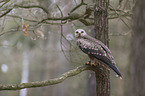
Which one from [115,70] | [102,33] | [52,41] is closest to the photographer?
[115,70]

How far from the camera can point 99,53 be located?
14.9 feet

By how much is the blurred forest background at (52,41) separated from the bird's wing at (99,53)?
24.6 inches

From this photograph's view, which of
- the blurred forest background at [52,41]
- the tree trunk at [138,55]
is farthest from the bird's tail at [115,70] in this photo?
the tree trunk at [138,55]

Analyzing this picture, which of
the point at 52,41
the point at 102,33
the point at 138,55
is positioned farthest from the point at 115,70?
the point at 52,41

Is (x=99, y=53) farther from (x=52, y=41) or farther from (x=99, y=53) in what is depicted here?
→ (x=52, y=41)

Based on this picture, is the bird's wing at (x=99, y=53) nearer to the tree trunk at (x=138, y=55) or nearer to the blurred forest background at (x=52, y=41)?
the blurred forest background at (x=52, y=41)

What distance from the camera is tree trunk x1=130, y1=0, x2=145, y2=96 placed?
83.0 inches

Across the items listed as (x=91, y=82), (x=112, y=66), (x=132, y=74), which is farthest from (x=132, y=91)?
(x=91, y=82)

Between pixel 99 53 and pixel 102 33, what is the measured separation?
52 cm

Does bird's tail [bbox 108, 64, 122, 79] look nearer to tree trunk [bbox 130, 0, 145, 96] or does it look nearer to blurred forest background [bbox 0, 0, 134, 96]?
blurred forest background [bbox 0, 0, 134, 96]

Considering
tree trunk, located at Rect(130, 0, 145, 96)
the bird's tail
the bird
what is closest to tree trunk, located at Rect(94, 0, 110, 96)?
the bird

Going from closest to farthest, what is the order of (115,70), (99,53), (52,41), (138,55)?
(138,55), (115,70), (99,53), (52,41)

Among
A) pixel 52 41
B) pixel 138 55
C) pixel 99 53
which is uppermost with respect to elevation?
pixel 138 55

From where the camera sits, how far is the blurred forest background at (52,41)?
5.36 meters
